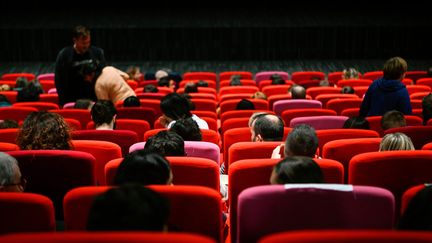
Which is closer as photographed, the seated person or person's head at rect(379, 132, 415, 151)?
the seated person

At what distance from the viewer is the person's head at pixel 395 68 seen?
6.05 metres

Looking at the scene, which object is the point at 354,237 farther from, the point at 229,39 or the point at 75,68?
the point at 229,39

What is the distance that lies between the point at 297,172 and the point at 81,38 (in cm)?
528

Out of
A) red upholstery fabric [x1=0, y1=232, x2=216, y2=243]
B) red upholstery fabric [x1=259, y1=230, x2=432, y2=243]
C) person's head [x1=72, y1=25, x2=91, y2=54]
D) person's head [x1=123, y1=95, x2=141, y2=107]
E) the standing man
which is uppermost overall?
person's head [x1=72, y1=25, x2=91, y2=54]

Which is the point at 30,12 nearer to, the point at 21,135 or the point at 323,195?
the point at 21,135

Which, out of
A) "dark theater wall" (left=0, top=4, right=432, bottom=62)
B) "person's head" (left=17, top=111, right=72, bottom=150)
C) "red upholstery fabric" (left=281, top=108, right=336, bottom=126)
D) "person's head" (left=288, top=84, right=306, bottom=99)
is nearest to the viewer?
"person's head" (left=17, top=111, right=72, bottom=150)

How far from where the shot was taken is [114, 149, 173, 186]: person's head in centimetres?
283

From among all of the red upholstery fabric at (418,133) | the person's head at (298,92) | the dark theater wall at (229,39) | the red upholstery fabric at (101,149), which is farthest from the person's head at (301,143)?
the dark theater wall at (229,39)

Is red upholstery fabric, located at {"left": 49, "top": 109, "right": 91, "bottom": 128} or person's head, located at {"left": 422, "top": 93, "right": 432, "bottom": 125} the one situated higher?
person's head, located at {"left": 422, "top": 93, "right": 432, "bottom": 125}

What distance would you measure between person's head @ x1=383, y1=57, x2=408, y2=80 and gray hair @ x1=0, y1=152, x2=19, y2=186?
396 centimetres

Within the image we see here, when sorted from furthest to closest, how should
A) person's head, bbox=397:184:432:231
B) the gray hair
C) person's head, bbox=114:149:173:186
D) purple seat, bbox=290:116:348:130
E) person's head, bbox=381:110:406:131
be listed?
purple seat, bbox=290:116:348:130 → person's head, bbox=381:110:406:131 → the gray hair → person's head, bbox=114:149:173:186 → person's head, bbox=397:184:432:231

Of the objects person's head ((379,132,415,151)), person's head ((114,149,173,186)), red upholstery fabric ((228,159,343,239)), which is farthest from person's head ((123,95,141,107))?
person's head ((114,149,173,186))

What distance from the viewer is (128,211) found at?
2.10 metres

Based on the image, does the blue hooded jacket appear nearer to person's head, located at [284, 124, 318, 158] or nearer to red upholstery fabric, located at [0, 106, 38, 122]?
person's head, located at [284, 124, 318, 158]
